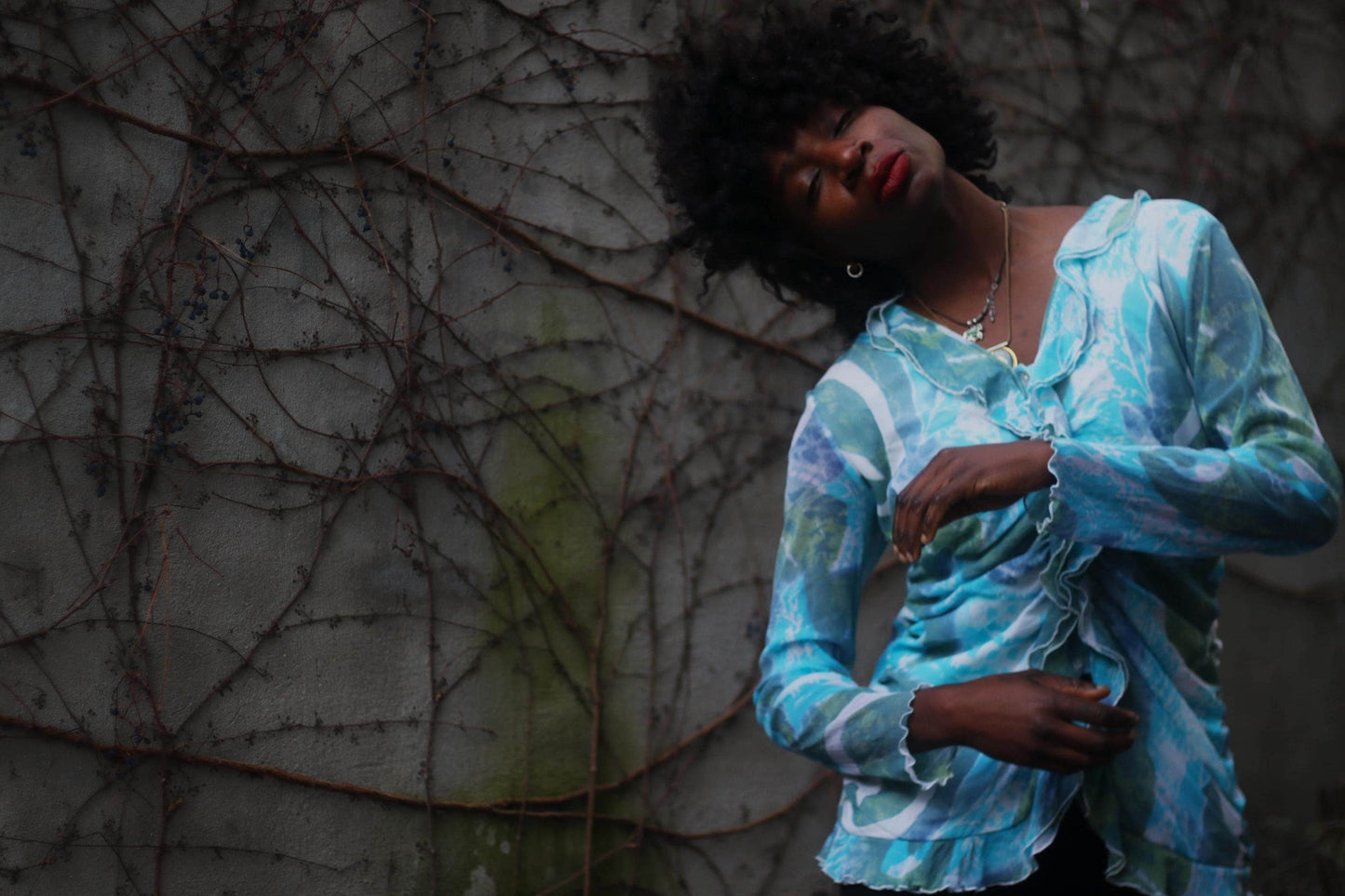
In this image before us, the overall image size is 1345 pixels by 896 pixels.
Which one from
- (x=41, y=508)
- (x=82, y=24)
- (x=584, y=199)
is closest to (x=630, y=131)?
(x=584, y=199)

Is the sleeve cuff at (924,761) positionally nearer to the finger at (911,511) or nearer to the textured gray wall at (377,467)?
the finger at (911,511)

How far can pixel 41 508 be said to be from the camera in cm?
189

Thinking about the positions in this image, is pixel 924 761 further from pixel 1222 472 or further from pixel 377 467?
pixel 377 467

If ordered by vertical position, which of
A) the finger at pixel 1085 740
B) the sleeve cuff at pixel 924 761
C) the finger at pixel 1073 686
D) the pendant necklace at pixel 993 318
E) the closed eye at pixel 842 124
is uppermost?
the closed eye at pixel 842 124

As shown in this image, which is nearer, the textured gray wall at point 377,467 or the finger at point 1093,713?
the finger at point 1093,713

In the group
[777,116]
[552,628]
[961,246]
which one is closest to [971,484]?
[961,246]

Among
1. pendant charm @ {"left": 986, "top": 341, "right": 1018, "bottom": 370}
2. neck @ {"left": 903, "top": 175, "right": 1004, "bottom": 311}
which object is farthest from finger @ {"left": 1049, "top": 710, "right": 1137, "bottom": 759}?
neck @ {"left": 903, "top": 175, "right": 1004, "bottom": 311}

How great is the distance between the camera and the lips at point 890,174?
1.26m

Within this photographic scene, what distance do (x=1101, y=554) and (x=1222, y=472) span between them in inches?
6.3

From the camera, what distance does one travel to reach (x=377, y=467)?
83.9 inches

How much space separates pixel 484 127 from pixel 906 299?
119cm

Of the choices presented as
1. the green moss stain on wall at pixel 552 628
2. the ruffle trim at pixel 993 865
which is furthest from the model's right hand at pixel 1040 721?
the green moss stain on wall at pixel 552 628

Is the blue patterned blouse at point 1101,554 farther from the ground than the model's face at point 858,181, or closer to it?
closer to it

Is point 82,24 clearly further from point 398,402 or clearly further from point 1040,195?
point 1040,195
